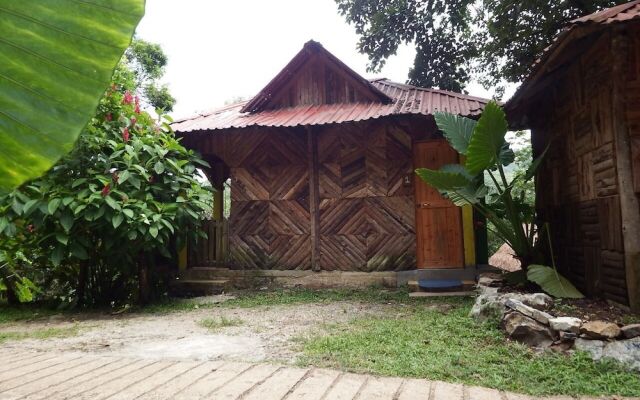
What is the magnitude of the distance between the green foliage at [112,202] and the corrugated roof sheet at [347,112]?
4.54 feet

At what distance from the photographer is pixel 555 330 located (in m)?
3.51

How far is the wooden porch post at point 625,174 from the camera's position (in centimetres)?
391

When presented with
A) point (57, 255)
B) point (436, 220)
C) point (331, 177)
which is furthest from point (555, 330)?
point (57, 255)

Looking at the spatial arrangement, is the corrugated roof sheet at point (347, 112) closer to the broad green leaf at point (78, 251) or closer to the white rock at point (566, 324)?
the broad green leaf at point (78, 251)

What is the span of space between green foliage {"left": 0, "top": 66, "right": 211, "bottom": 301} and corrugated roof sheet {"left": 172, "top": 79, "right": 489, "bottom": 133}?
138cm

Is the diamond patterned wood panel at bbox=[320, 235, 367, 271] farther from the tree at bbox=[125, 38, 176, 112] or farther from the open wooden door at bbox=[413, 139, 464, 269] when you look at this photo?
the tree at bbox=[125, 38, 176, 112]

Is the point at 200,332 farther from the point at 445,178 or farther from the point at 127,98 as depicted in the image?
the point at 127,98

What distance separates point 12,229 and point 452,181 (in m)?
5.04

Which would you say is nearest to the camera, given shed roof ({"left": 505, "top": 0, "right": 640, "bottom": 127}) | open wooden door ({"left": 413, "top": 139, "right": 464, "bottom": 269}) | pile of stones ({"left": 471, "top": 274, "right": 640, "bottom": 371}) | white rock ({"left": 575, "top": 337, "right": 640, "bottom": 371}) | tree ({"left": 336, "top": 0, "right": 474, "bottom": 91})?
white rock ({"left": 575, "top": 337, "right": 640, "bottom": 371})

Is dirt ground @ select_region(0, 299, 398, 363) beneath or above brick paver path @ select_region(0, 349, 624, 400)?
beneath

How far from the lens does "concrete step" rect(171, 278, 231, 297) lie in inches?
288

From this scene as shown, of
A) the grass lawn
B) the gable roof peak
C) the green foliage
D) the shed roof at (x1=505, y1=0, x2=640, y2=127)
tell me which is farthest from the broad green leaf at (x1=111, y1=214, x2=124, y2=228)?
the shed roof at (x1=505, y1=0, x2=640, y2=127)

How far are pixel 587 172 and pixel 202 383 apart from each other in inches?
177

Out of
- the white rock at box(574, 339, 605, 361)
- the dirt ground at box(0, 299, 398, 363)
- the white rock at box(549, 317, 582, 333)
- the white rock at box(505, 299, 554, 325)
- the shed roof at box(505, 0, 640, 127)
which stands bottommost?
the dirt ground at box(0, 299, 398, 363)
